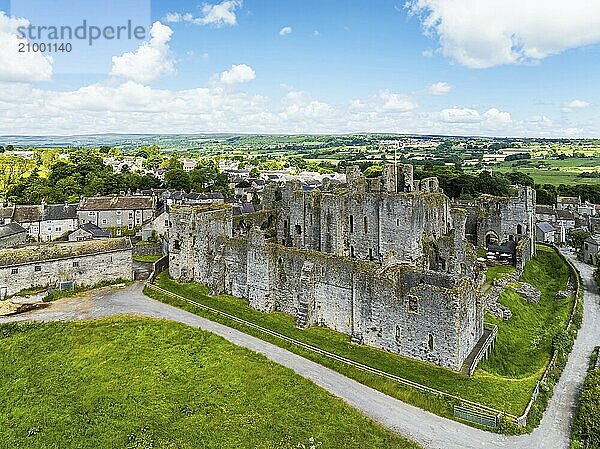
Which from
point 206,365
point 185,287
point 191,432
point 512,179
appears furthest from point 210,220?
point 512,179

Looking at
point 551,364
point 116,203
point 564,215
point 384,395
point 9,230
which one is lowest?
point 384,395

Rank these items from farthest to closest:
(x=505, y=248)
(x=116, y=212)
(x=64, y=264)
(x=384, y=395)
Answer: (x=116, y=212) < (x=505, y=248) < (x=64, y=264) < (x=384, y=395)

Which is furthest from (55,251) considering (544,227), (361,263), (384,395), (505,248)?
(544,227)

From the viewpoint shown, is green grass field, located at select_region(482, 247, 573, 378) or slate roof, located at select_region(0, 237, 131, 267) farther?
slate roof, located at select_region(0, 237, 131, 267)

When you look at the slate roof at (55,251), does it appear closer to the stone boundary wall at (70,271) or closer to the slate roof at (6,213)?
the stone boundary wall at (70,271)

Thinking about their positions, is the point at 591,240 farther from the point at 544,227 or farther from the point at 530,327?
the point at 530,327

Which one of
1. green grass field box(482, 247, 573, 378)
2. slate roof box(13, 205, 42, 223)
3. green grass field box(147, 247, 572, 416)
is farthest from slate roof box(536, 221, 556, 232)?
slate roof box(13, 205, 42, 223)

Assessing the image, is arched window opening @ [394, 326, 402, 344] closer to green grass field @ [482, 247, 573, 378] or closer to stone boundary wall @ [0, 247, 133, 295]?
green grass field @ [482, 247, 573, 378]
